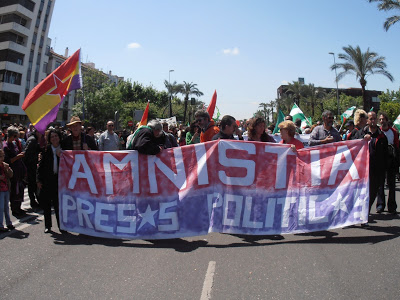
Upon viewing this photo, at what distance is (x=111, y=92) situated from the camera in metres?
50.8

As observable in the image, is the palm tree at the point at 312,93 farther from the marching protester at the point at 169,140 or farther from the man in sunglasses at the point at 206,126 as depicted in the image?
the man in sunglasses at the point at 206,126

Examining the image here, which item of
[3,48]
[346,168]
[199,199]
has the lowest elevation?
[199,199]

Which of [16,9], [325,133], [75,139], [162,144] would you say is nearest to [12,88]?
[16,9]

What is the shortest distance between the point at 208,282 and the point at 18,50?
4993cm

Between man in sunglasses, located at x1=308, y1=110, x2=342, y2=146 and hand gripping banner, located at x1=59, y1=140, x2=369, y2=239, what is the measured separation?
751 millimetres

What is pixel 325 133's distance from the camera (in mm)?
6582

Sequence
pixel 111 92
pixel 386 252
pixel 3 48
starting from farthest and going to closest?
pixel 111 92 → pixel 3 48 → pixel 386 252

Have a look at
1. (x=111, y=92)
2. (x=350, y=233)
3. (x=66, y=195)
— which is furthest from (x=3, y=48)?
(x=350, y=233)

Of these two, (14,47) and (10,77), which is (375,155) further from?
(10,77)

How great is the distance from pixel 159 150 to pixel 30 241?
2.41 m

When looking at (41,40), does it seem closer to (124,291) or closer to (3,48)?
(3,48)

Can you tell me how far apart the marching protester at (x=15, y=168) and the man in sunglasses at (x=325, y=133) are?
5.91 m

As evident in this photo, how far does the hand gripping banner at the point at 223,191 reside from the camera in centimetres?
525

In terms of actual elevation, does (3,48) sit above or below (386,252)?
above
